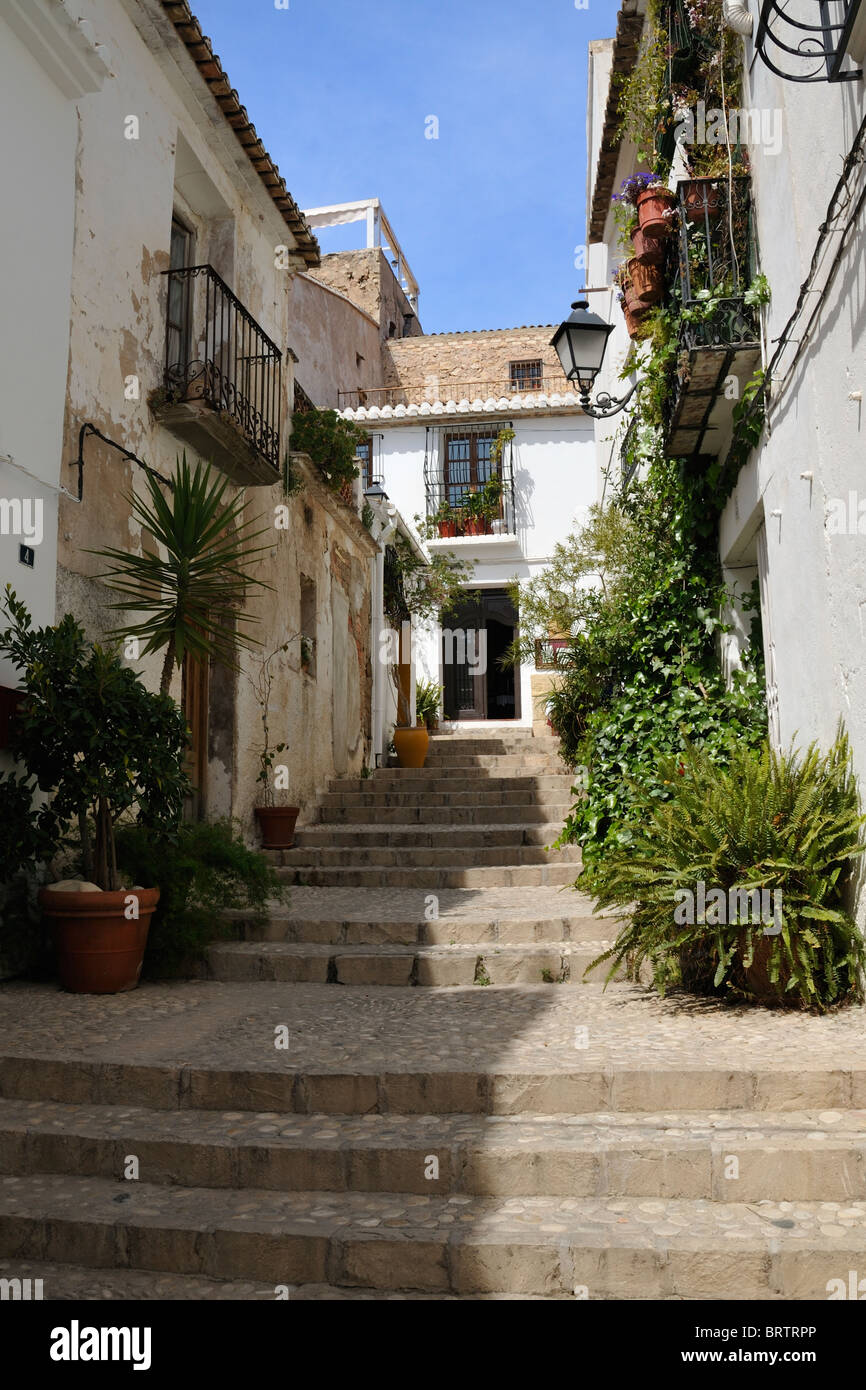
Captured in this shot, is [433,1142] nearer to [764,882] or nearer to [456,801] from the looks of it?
[764,882]

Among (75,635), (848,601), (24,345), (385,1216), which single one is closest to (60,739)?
(75,635)

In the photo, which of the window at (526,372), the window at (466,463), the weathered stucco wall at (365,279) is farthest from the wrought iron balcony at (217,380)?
the weathered stucco wall at (365,279)

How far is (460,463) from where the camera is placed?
20.1 metres

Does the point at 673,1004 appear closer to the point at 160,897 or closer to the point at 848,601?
the point at 848,601

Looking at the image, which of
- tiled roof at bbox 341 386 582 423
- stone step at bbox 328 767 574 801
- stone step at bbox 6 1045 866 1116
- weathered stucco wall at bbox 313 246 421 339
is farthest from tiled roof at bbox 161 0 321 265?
weathered stucco wall at bbox 313 246 421 339

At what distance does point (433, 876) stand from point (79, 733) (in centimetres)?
350

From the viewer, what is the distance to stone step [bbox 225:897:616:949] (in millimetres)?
6109

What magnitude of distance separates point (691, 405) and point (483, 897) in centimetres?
354

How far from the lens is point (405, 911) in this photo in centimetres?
665

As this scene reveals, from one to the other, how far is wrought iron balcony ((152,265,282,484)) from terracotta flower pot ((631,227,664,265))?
3.01m

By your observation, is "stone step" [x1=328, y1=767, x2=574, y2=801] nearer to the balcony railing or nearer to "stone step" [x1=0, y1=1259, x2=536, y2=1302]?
"stone step" [x1=0, y1=1259, x2=536, y2=1302]

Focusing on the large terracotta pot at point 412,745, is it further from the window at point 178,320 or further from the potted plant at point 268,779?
the window at point 178,320

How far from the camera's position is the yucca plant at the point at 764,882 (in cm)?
452

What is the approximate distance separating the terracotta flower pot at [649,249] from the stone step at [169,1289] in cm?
611
